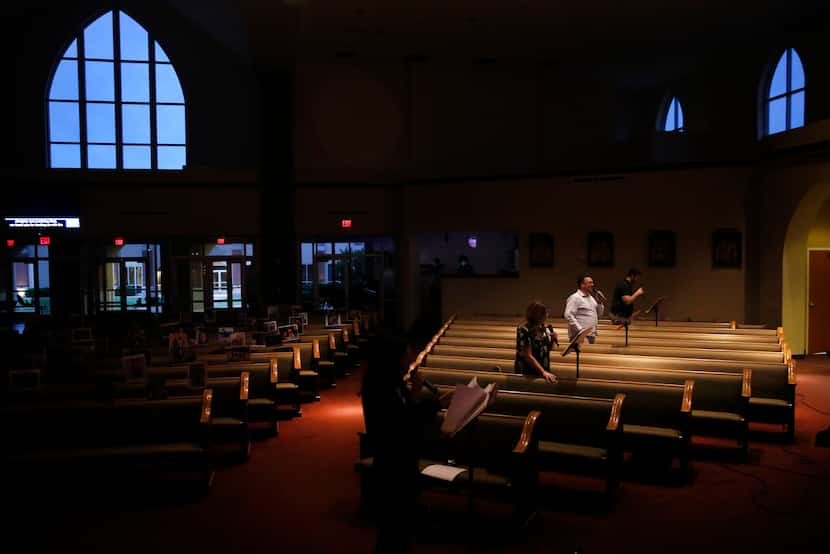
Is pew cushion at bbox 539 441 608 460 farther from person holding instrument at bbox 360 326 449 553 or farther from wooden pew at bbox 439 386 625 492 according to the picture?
person holding instrument at bbox 360 326 449 553

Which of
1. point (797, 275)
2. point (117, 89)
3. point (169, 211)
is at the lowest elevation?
point (797, 275)

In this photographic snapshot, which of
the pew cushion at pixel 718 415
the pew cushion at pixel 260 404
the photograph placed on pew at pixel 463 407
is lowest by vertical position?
the pew cushion at pixel 260 404

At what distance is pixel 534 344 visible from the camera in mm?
6500

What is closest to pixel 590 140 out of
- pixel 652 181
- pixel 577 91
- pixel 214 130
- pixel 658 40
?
pixel 577 91

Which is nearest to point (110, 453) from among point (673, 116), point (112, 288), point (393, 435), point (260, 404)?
point (260, 404)

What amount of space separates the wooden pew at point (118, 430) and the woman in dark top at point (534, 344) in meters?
2.88

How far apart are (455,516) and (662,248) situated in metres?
10.1

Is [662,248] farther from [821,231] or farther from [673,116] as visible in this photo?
[673,116]

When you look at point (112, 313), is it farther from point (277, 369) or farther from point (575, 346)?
point (575, 346)

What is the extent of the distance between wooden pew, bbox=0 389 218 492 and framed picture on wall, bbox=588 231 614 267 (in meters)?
10.1

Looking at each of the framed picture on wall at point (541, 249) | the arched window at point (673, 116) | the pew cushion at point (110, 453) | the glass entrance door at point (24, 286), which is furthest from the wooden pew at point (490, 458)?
the arched window at point (673, 116)

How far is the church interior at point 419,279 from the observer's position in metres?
5.40

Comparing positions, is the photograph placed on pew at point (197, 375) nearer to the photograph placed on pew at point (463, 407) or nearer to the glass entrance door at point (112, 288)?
the photograph placed on pew at point (463, 407)

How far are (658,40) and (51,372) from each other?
1385 centimetres
